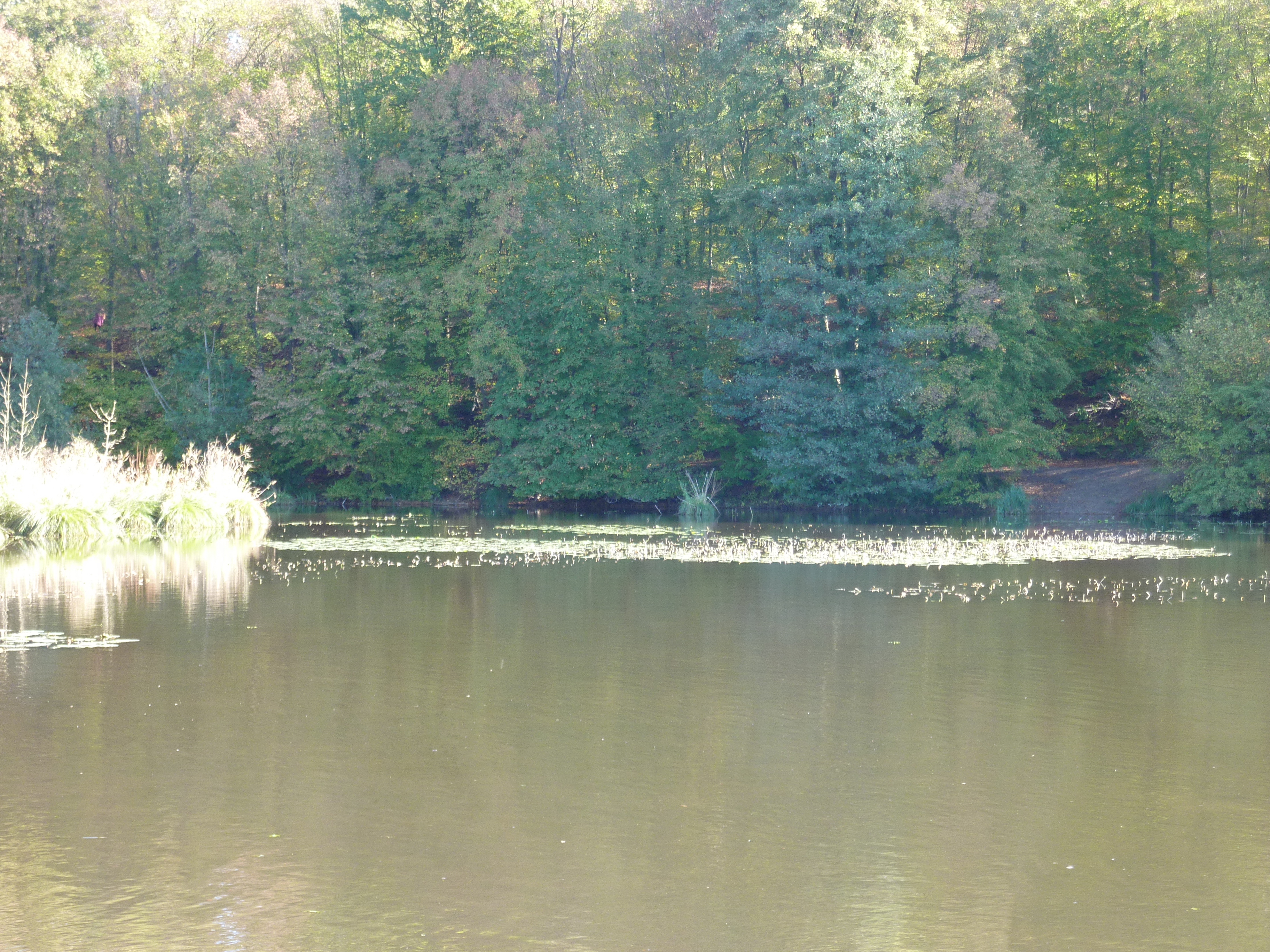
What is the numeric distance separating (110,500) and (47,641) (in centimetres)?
1245

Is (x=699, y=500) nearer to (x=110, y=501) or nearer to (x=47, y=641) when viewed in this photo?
(x=110, y=501)

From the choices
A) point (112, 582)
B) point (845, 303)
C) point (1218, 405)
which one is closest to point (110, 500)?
point (112, 582)

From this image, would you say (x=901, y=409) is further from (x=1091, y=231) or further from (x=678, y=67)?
(x=678, y=67)

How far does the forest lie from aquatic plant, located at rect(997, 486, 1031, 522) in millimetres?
937

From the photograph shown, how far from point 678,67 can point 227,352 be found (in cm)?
1781

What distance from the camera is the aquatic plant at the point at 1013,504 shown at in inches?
1312

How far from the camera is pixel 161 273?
43.6 m

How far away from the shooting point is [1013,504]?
112 ft

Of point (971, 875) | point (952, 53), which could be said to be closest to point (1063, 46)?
point (952, 53)

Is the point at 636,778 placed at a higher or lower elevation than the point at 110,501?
lower

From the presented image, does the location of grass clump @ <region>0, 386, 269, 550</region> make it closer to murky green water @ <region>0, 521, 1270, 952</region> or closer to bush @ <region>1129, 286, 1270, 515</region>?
murky green water @ <region>0, 521, 1270, 952</region>

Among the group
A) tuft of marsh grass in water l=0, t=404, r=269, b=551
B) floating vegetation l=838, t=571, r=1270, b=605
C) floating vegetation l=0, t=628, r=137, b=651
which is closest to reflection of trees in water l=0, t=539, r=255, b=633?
floating vegetation l=0, t=628, r=137, b=651

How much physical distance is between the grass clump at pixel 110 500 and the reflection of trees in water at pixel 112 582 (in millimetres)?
1148

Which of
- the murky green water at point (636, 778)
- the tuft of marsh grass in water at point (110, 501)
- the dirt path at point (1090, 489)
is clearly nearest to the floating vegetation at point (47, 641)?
the murky green water at point (636, 778)
